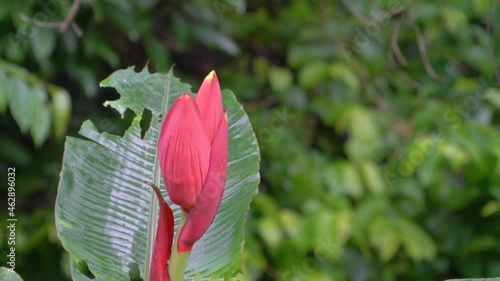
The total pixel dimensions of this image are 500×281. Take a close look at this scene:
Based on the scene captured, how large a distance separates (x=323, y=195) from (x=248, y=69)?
0.54 m

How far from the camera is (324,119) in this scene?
1.91m

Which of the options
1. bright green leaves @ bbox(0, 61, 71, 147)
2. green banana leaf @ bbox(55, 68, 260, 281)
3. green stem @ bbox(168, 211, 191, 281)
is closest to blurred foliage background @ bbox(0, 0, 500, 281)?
bright green leaves @ bbox(0, 61, 71, 147)

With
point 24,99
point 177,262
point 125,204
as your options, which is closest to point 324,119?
point 24,99

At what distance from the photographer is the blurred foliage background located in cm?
166

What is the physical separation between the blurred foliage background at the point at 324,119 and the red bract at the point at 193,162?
A: 3.42 feet

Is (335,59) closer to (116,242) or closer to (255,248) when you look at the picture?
(255,248)

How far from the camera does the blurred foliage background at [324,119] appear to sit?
1.66m

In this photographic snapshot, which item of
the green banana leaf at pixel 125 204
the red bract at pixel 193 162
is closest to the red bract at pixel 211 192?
the red bract at pixel 193 162

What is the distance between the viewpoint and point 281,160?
6.03 ft

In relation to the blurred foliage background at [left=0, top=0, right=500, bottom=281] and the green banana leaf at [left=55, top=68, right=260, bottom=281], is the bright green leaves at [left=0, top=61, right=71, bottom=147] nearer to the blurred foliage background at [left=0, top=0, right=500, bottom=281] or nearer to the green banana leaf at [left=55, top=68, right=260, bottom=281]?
the blurred foliage background at [left=0, top=0, right=500, bottom=281]

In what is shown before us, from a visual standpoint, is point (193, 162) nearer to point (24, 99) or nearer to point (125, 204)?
point (125, 204)

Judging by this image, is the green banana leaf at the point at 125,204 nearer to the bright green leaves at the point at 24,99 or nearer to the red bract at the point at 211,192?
the red bract at the point at 211,192

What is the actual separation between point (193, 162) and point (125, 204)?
0.26 meters

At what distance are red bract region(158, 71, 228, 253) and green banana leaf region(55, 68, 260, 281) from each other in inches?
6.5
